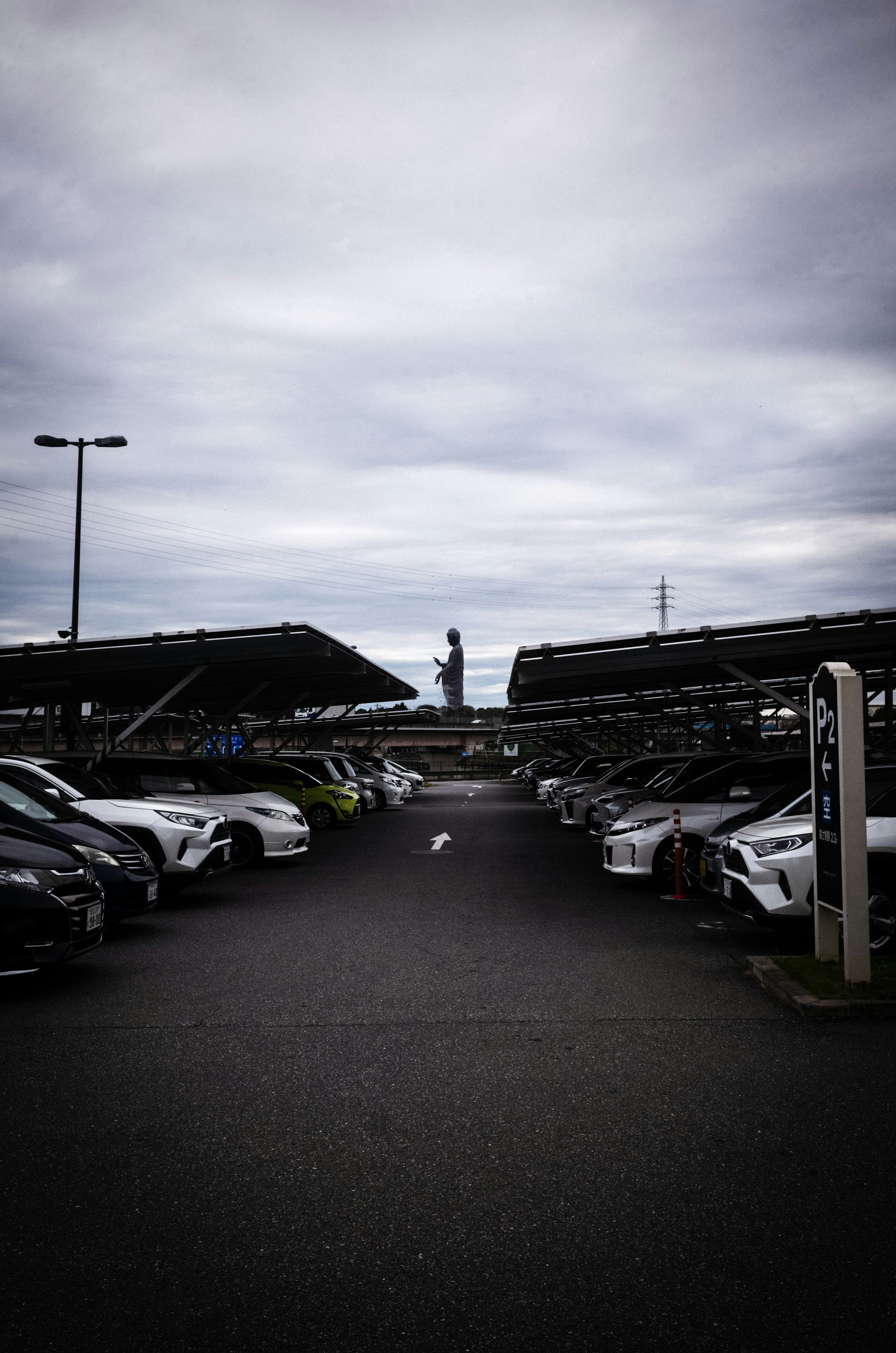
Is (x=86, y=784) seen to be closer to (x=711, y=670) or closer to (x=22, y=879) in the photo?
(x=22, y=879)

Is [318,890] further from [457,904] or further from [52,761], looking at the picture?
[52,761]

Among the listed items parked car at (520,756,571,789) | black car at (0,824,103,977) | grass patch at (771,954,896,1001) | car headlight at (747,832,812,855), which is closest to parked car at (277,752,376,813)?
parked car at (520,756,571,789)

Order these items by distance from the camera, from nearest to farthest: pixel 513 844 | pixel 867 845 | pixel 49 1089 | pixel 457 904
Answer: pixel 49 1089 < pixel 867 845 < pixel 457 904 < pixel 513 844

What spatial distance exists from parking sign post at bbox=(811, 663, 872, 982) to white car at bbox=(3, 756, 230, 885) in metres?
6.73

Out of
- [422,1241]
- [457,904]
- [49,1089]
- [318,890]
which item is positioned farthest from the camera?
[318,890]

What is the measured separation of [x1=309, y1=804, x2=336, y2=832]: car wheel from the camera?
2525 cm

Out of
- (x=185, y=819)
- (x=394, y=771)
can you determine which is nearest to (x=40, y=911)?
(x=185, y=819)

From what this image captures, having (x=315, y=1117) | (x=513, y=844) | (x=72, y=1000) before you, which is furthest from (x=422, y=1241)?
(x=513, y=844)

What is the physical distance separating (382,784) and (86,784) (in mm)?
22640

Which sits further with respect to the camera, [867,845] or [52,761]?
[52,761]

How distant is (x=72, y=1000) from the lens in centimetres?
726

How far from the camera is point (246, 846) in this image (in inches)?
634

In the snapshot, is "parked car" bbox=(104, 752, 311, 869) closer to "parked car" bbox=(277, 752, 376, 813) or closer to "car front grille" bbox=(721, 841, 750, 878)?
"car front grille" bbox=(721, 841, 750, 878)

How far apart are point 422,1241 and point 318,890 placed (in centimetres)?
982
